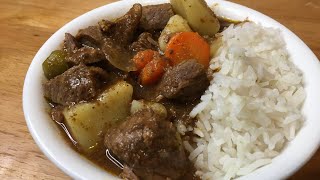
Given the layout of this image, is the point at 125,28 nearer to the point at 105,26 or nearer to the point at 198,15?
the point at 105,26

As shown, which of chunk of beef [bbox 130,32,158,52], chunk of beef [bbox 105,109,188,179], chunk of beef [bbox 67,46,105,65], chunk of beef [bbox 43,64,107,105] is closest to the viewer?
chunk of beef [bbox 105,109,188,179]

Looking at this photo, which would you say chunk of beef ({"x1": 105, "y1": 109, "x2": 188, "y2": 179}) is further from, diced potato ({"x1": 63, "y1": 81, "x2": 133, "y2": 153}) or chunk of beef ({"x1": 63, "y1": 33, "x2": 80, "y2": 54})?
chunk of beef ({"x1": 63, "y1": 33, "x2": 80, "y2": 54})

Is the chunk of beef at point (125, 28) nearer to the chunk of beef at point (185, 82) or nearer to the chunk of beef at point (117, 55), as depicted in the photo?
the chunk of beef at point (117, 55)

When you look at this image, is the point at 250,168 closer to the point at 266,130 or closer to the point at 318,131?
the point at 266,130

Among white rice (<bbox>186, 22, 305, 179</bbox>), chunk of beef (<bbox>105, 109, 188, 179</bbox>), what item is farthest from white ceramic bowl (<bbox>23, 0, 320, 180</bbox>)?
chunk of beef (<bbox>105, 109, 188, 179</bbox>)

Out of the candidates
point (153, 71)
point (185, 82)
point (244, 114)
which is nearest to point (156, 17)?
point (153, 71)
